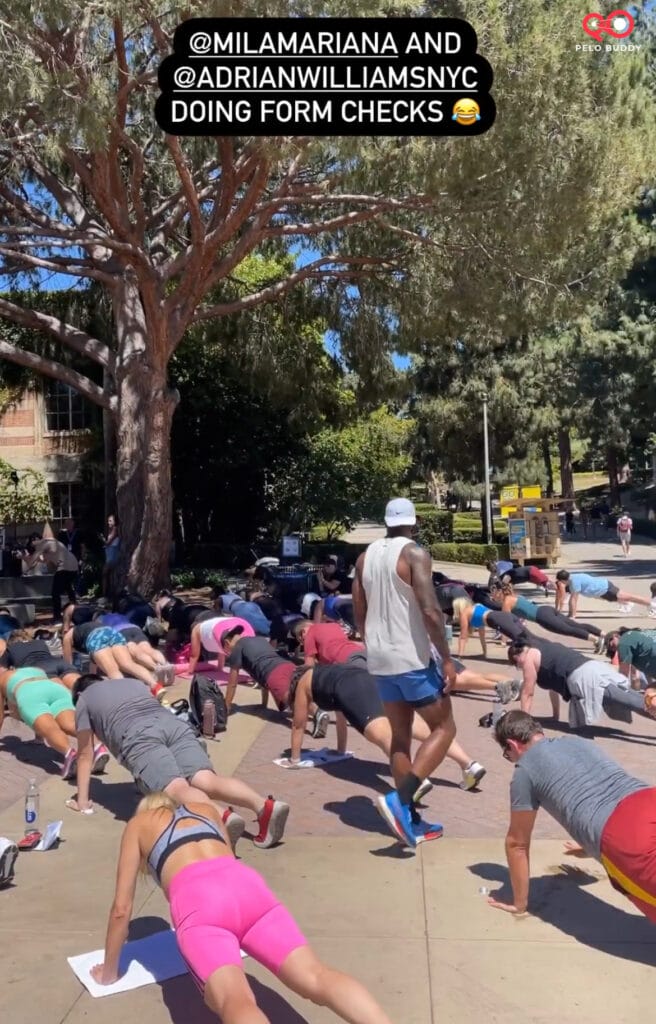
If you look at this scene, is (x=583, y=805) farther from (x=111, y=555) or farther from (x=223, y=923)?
(x=111, y=555)

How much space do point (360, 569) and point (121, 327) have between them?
500 inches

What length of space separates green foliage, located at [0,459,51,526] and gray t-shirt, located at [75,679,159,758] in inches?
888

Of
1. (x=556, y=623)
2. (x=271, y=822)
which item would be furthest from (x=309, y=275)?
(x=271, y=822)

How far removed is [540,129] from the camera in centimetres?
1315

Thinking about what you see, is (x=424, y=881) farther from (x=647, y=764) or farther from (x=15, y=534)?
(x=15, y=534)

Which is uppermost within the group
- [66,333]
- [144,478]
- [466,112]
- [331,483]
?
[466,112]

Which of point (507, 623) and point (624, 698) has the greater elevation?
point (507, 623)

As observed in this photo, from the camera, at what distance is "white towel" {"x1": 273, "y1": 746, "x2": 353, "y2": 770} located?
7.58 m

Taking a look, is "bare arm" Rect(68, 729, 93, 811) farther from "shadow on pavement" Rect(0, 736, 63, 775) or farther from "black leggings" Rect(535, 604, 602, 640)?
"black leggings" Rect(535, 604, 602, 640)

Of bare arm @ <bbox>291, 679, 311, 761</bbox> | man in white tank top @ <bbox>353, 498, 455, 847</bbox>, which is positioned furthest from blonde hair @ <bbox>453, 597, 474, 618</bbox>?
man in white tank top @ <bbox>353, 498, 455, 847</bbox>

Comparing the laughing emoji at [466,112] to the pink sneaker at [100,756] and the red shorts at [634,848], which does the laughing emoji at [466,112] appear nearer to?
the pink sneaker at [100,756]

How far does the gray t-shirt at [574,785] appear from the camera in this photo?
14.6ft

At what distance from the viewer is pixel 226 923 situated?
3.45 m

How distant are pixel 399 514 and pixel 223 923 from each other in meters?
2.82
